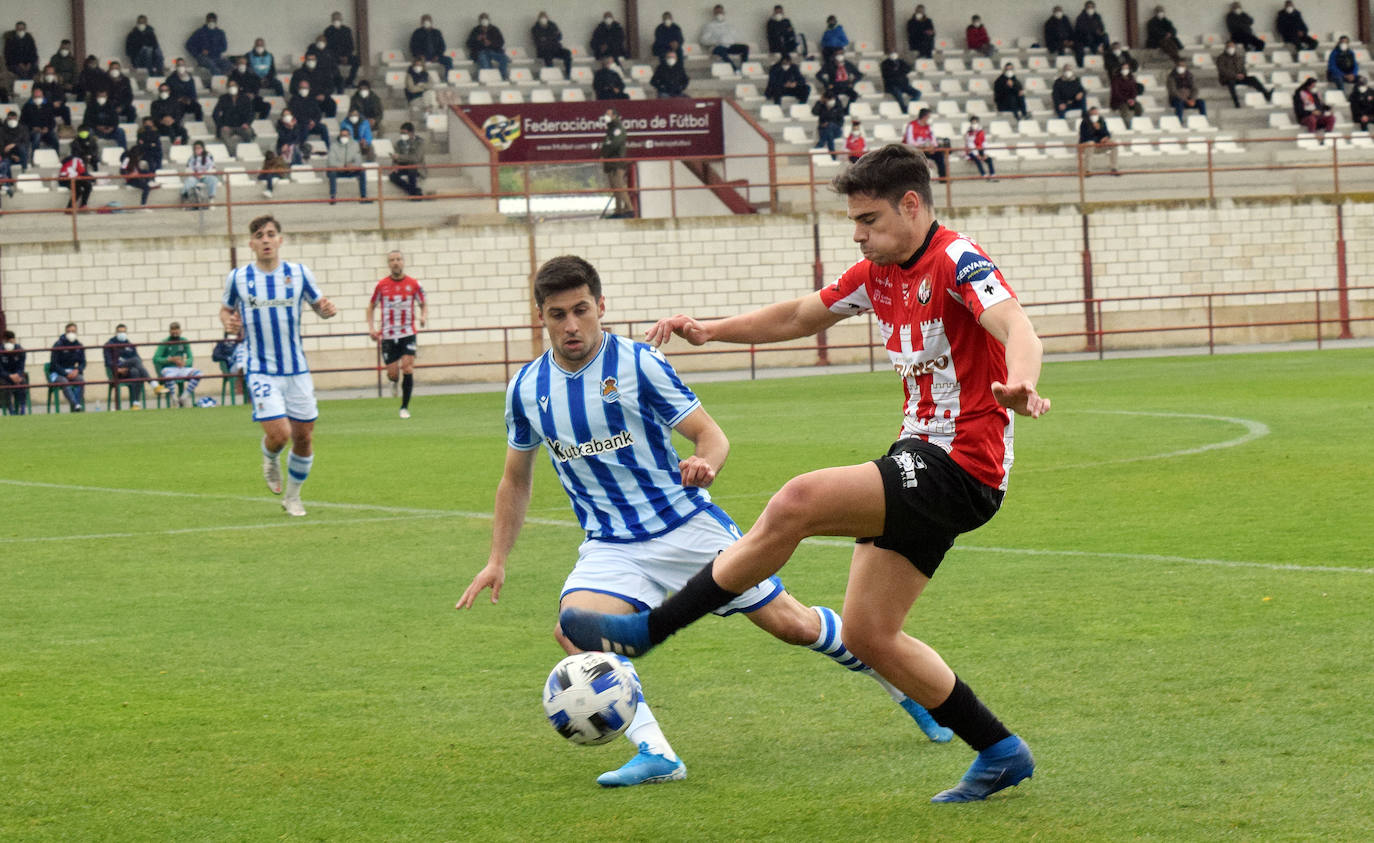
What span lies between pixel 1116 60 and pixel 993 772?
37.1 meters

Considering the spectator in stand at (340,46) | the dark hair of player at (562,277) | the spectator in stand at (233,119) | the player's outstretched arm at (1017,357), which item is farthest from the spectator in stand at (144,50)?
the player's outstretched arm at (1017,357)

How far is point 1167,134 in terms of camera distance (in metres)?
37.9

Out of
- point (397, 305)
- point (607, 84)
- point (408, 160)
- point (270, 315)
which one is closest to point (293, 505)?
point (270, 315)

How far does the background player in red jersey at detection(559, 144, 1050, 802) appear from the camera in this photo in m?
4.38

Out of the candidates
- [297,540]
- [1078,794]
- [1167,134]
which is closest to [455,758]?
[1078,794]

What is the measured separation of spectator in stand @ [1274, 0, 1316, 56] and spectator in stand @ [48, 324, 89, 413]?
1191 inches

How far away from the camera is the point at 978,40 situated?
40.4 m

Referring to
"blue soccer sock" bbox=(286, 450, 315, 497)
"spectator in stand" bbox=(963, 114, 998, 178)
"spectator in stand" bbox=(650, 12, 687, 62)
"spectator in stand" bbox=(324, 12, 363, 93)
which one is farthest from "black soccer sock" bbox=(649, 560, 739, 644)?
"spectator in stand" bbox=(650, 12, 687, 62)

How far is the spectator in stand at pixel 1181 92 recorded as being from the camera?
38.3 m

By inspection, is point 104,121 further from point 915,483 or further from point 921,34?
point 915,483

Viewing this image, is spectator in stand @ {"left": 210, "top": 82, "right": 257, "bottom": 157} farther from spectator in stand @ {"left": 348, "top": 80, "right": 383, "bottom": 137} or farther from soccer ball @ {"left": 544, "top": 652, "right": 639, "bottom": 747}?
soccer ball @ {"left": 544, "top": 652, "right": 639, "bottom": 747}

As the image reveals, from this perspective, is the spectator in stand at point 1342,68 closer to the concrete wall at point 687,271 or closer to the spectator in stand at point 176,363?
the concrete wall at point 687,271

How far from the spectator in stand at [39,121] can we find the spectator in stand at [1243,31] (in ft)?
91.4

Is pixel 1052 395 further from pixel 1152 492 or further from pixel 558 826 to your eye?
pixel 558 826
